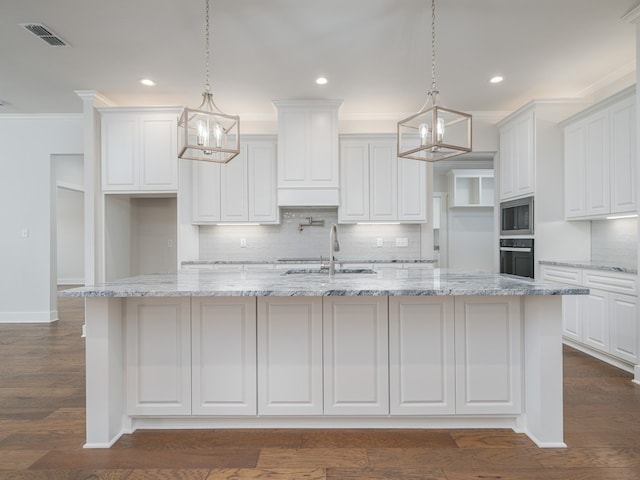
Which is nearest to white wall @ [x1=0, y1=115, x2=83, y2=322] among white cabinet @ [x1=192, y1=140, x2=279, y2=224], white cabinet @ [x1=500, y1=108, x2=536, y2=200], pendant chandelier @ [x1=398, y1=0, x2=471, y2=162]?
white cabinet @ [x1=192, y1=140, x2=279, y2=224]

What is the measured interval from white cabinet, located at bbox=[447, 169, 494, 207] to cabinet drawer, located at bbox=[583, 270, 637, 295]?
14.4 feet

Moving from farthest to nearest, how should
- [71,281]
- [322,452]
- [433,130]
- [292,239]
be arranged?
[71,281], [292,239], [433,130], [322,452]

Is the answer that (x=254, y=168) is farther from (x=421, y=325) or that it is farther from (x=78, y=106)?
(x=421, y=325)

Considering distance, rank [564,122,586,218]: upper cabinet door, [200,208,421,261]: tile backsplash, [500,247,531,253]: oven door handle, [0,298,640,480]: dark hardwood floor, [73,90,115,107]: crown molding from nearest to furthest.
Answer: [0,298,640,480]: dark hardwood floor, [564,122,586,218]: upper cabinet door, [73,90,115,107]: crown molding, [500,247,531,253]: oven door handle, [200,208,421,261]: tile backsplash

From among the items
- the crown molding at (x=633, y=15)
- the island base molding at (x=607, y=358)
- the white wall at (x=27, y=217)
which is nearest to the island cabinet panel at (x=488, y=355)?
the island base molding at (x=607, y=358)

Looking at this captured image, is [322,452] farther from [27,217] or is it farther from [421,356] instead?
[27,217]

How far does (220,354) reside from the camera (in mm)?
2273

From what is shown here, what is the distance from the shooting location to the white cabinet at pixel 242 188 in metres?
4.93

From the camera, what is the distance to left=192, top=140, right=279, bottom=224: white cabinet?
4934 millimetres

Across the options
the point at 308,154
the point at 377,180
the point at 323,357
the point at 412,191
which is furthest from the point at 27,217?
the point at 412,191

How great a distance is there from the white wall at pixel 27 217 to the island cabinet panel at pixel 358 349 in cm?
489

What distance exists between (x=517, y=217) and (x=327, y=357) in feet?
12.0

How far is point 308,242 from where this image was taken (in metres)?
5.29

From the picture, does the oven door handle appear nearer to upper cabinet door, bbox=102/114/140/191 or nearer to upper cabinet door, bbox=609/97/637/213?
upper cabinet door, bbox=609/97/637/213
